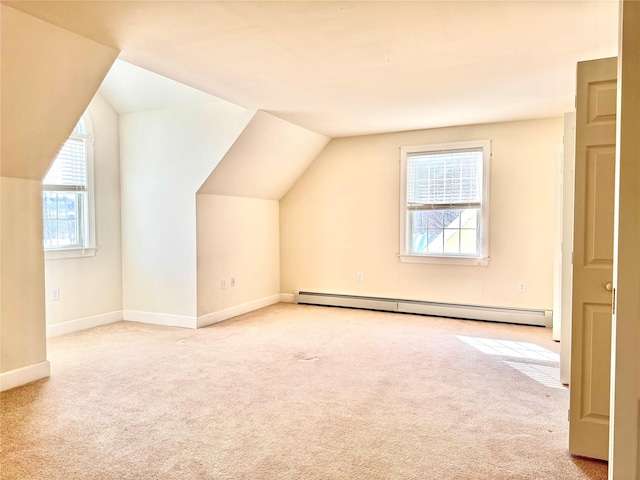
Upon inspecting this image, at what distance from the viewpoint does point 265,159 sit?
534 centimetres

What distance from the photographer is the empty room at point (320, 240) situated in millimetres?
2184

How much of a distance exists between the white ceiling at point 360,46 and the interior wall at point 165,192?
0.75 m

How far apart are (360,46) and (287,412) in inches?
95.8

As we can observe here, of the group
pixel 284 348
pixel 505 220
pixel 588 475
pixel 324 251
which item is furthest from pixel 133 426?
pixel 505 220

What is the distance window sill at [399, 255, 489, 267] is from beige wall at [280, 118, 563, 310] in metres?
0.06

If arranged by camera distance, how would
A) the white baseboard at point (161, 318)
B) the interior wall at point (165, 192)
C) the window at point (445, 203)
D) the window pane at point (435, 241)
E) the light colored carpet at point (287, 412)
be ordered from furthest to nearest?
1. the window pane at point (435, 241)
2. the window at point (445, 203)
3. the white baseboard at point (161, 318)
4. the interior wall at point (165, 192)
5. the light colored carpet at point (287, 412)

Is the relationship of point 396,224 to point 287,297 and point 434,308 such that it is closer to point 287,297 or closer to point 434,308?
point 434,308

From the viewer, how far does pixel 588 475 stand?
2057 millimetres

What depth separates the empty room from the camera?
2.18 metres

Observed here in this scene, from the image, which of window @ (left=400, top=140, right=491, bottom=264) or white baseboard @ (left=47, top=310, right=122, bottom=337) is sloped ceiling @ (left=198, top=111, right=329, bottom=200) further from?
white baseboard @ (left=47, top=310, right=122, bottom=337)

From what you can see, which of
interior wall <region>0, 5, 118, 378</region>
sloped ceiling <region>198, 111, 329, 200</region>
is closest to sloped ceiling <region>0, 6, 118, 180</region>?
interior wall <region>0, 5, 118, 378</region>

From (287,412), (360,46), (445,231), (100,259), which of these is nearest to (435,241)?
(445,231)

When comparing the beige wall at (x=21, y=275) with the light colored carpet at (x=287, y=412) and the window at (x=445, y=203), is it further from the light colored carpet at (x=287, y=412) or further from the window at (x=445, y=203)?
the window at (x=445, y=203)

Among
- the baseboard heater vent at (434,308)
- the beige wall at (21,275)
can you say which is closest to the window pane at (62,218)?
the beige wall at (21,275)
